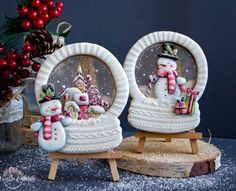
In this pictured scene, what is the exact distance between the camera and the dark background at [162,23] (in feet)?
5.01

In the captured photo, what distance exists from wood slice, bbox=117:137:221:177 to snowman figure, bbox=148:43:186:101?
0.41 ft

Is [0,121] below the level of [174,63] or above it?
below

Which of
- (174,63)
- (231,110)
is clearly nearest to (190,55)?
(174,63)

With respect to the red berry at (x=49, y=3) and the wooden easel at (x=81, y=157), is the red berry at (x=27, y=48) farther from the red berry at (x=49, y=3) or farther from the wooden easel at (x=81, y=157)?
the wooden easel at (x=81, y=157)

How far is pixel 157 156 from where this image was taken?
3.59 ft

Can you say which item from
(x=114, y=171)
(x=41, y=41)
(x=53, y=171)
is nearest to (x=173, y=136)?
(x=114, y=171)

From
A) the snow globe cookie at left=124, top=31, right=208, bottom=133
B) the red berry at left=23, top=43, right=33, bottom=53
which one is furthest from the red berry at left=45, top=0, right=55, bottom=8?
the snow globe cookie at left=124, top=31, right=208, bottom=133

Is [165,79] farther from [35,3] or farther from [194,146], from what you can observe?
[35,3]

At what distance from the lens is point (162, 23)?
1.54 m

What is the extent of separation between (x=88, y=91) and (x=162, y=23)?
0.59 meters

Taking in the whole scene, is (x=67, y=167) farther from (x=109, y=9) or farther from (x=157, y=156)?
(x=109, y=9)

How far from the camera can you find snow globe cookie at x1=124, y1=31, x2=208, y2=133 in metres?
1.10

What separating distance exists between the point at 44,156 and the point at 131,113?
24cm

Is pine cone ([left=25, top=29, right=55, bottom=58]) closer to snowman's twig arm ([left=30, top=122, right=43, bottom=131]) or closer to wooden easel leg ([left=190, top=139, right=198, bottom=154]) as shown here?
snowman's twig arm ([left=30, top=122, right=43, bottom=131])
